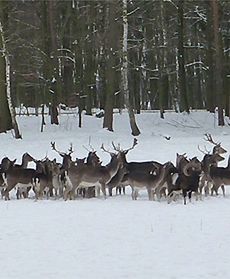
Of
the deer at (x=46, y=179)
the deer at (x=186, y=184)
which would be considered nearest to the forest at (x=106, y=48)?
the deer at (x=46, y=179)

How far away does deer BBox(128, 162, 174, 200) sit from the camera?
15391 millimetres

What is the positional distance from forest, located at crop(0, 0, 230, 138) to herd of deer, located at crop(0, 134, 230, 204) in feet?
36.0

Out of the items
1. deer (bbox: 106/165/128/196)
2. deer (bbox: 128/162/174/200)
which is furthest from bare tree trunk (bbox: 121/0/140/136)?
deer (bbox: 128/162/174/200)

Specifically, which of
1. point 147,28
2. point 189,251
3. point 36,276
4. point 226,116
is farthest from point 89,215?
point 147,28

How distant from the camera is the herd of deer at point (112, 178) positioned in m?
15.3

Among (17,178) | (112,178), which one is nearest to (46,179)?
(17,178)

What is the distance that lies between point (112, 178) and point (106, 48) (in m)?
15.7

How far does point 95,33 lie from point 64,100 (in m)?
7.51

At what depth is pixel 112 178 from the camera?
16.1 meters

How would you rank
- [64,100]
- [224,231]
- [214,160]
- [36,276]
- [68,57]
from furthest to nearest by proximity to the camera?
1. [64,100]
2. [68,57]
3. [214,160]
4. [224,231]
5. [36,276]

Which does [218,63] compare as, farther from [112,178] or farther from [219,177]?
[112,178]

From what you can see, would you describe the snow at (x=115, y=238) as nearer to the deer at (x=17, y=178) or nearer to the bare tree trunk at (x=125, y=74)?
the deer at (x=17, y=178)

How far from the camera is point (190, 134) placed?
2911 centimetres

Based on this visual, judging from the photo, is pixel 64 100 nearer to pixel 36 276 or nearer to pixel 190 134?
pixel 190 134
